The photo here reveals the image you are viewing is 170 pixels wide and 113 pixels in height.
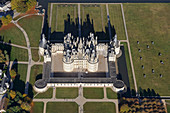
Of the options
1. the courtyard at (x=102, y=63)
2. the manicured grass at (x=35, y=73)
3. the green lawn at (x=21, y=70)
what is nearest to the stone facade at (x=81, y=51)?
the manicured grass at (x=35, y=73)

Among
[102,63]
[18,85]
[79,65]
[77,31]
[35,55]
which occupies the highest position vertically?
[77,31]

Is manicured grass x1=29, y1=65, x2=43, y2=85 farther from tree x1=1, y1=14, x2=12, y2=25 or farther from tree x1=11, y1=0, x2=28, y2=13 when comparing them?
tree x1=11, y1=0, x2=28, y2=13

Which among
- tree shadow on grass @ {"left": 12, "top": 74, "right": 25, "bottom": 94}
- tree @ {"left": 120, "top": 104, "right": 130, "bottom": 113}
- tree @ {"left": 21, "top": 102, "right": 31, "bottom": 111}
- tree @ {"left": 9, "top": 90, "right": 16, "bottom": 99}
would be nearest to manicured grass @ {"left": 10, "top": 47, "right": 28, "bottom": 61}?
tree shadow on grass @ {"left": 12, "top": 74, "right": 25, "bottom": 94}

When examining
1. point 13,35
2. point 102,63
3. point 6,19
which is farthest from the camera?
point 6,19

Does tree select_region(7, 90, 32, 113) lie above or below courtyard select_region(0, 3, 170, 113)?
below

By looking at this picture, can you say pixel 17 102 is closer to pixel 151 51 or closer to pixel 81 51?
pixel 81 51

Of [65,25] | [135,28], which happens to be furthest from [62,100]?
[135,28]

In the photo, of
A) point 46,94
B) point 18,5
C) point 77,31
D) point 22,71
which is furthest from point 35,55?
point 18,5
